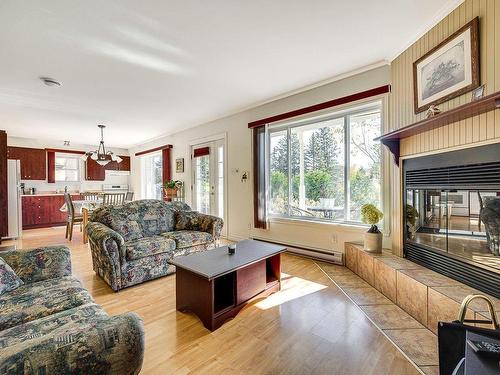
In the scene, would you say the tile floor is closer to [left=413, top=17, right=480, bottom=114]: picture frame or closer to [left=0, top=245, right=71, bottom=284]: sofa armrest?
[left=413, top=17, right=480, bottom=114]: picture frame

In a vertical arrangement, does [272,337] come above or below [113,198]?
below

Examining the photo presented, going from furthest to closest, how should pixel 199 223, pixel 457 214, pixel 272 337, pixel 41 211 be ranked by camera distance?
1. pixel 41 211
2. pixel 199 223
3. pixel 457 214
4. pixel 272 337

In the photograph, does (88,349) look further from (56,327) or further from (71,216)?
(71,216)

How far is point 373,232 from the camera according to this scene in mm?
2744

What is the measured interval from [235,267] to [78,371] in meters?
1.34

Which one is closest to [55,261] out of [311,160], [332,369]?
[332,369]

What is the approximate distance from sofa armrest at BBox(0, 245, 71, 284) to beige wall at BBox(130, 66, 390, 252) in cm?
285

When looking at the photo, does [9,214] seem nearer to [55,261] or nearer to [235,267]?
[55,261]

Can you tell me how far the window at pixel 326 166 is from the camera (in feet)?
10.3

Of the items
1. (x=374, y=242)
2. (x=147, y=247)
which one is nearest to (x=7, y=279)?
(x=147, y=247)

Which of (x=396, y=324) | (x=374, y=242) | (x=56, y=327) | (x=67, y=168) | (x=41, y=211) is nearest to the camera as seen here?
(x=56, y=327)

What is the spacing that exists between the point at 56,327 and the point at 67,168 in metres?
7.60

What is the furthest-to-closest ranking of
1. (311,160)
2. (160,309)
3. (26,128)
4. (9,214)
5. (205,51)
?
(26,128) < (9,214) < (311,160) < (205,51) < (160,309)

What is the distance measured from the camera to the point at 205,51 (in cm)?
258
